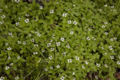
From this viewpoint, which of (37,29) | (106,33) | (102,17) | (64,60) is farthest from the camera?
(102,17)

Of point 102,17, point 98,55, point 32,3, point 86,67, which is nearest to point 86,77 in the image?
point 86,67

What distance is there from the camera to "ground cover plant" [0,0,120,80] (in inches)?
110

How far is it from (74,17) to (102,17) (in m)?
0.81

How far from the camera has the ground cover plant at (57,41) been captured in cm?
280

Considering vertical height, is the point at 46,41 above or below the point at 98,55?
above

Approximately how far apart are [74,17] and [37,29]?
2.99 feet

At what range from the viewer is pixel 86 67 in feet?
9.45

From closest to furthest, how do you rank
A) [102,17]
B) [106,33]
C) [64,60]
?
[64,60]
[106,33]
[102,17]

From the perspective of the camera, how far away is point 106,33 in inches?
129

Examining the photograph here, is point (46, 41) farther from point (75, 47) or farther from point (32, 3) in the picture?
point (32, 3)

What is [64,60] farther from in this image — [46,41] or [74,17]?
[74,17]

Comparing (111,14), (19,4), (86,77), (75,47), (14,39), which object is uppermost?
(19,4)

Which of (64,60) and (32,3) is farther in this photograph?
(32,3)

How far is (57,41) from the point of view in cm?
300
